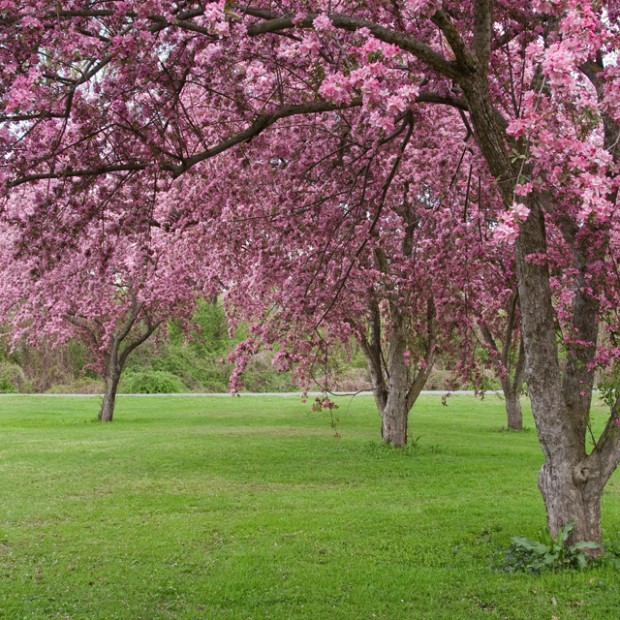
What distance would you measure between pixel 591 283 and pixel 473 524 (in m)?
3.28

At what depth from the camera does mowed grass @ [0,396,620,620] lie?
604 centimetres

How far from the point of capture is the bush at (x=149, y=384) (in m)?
33.3

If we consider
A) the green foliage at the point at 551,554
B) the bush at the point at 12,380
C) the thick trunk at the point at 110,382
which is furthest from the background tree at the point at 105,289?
the bush at the point at 12,380

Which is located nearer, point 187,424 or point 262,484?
point 262,484

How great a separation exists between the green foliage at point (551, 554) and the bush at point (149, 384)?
91.4 ft

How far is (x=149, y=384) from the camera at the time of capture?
3353 centimetres

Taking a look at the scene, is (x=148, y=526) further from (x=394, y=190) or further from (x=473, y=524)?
(x=394, y=190)

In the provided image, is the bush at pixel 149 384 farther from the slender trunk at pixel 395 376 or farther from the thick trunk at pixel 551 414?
the thick trunk at pixel 551 414

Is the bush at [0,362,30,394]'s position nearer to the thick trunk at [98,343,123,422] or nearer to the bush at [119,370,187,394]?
the bush at [119,370,187,394]

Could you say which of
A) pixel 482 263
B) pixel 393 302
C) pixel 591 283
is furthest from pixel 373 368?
pixel 591 283

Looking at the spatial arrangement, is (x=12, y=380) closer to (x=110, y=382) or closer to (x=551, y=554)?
(x=110, y=382)

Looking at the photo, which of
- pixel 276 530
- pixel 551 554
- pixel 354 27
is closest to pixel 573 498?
pixel 551 554

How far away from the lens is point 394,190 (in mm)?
10961

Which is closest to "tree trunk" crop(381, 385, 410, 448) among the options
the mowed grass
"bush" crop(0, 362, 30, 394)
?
the mowed grass
